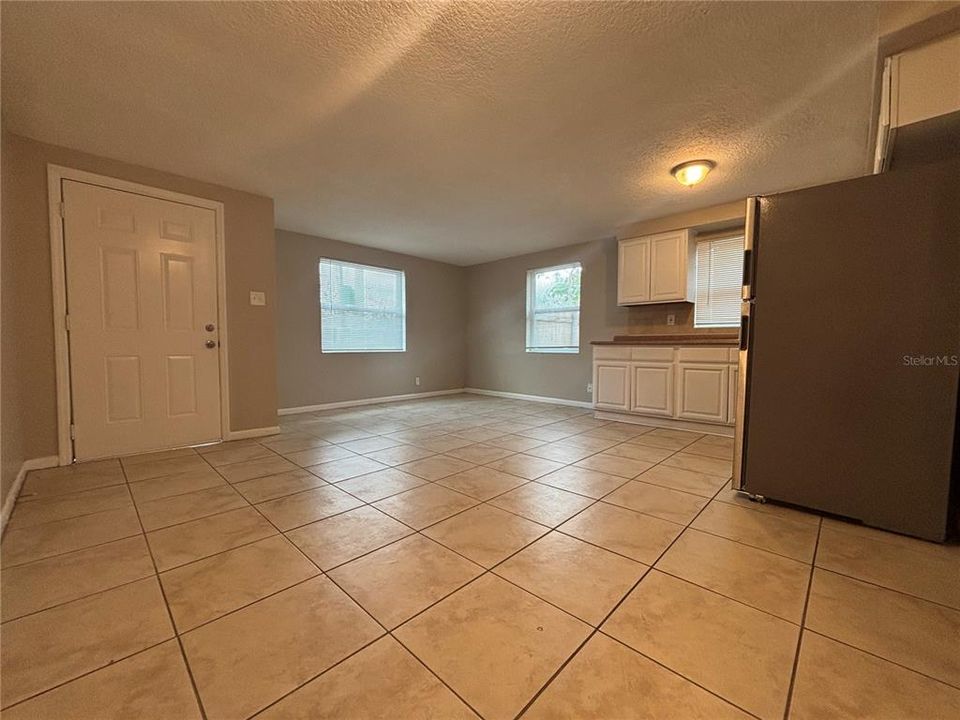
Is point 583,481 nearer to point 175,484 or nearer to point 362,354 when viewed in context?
point 175,484

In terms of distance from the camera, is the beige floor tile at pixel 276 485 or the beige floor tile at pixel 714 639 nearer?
the beige floor tile at pixel 714 639

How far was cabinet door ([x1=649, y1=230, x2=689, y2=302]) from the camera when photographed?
4.16 metres

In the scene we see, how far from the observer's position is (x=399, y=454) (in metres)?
3.07

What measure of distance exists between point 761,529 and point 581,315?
12.8ft

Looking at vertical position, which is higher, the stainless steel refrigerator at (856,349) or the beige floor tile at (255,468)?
the stainless steel refrigerator at (856,349)

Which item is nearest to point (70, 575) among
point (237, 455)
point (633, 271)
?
point (237, 455)

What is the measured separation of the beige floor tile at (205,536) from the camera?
160cm

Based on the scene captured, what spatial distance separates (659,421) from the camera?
13.8ft

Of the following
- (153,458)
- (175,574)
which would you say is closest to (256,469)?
(153,458)

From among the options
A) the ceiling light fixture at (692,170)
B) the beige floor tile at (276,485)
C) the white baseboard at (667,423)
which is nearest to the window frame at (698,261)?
the white baseboard at (667,423)

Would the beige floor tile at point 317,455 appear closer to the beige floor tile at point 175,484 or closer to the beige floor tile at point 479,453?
the beige floor tile at point 175,484

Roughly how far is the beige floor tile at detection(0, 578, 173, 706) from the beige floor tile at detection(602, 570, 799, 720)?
1451 mm

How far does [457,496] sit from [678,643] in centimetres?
130

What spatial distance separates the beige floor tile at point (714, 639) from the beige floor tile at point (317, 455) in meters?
2.33
